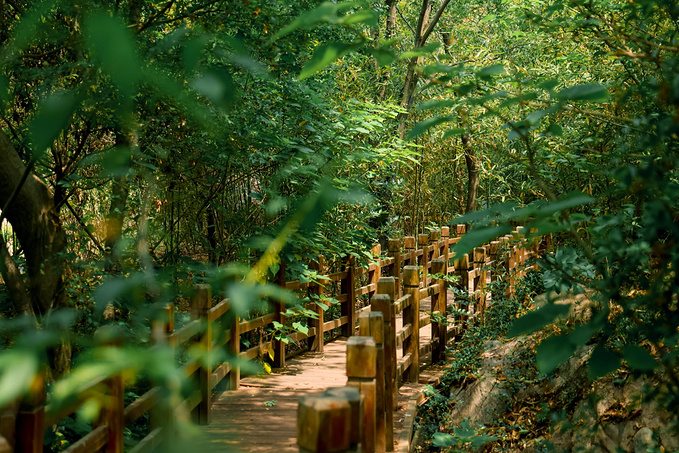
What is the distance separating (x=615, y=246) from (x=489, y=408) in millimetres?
3944

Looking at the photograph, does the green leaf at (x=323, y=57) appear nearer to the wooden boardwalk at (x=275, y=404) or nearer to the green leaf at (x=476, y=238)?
the green leaf at (x=476, y=238)

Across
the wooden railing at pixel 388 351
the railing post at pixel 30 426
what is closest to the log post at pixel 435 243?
the wooden railing at pixel 388 351

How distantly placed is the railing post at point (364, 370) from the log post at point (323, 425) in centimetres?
153

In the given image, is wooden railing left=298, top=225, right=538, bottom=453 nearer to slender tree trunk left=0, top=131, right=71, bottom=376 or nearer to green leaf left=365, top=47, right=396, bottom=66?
green leaf left=365, top=47, right=396, bottom=66

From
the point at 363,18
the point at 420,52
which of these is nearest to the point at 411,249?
the point at 420,52

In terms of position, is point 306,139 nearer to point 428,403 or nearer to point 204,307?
point 204,307

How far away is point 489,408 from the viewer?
5.14 m

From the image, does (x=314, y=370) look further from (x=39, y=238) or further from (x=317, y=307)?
(x=39, y=238)

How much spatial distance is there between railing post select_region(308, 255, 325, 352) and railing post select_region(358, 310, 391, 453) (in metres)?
3.33

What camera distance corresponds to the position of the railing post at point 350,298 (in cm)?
796

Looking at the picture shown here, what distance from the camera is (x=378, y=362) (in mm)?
3666

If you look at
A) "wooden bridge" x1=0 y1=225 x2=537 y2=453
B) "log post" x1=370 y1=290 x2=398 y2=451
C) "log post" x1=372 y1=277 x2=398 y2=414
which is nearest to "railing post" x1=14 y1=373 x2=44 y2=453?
"wooden bridge" x1=0 y1=225 x2=537 y2=453

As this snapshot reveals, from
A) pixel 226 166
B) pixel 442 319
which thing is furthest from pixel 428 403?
pixel 226 166

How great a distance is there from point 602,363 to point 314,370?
5.71 metres
